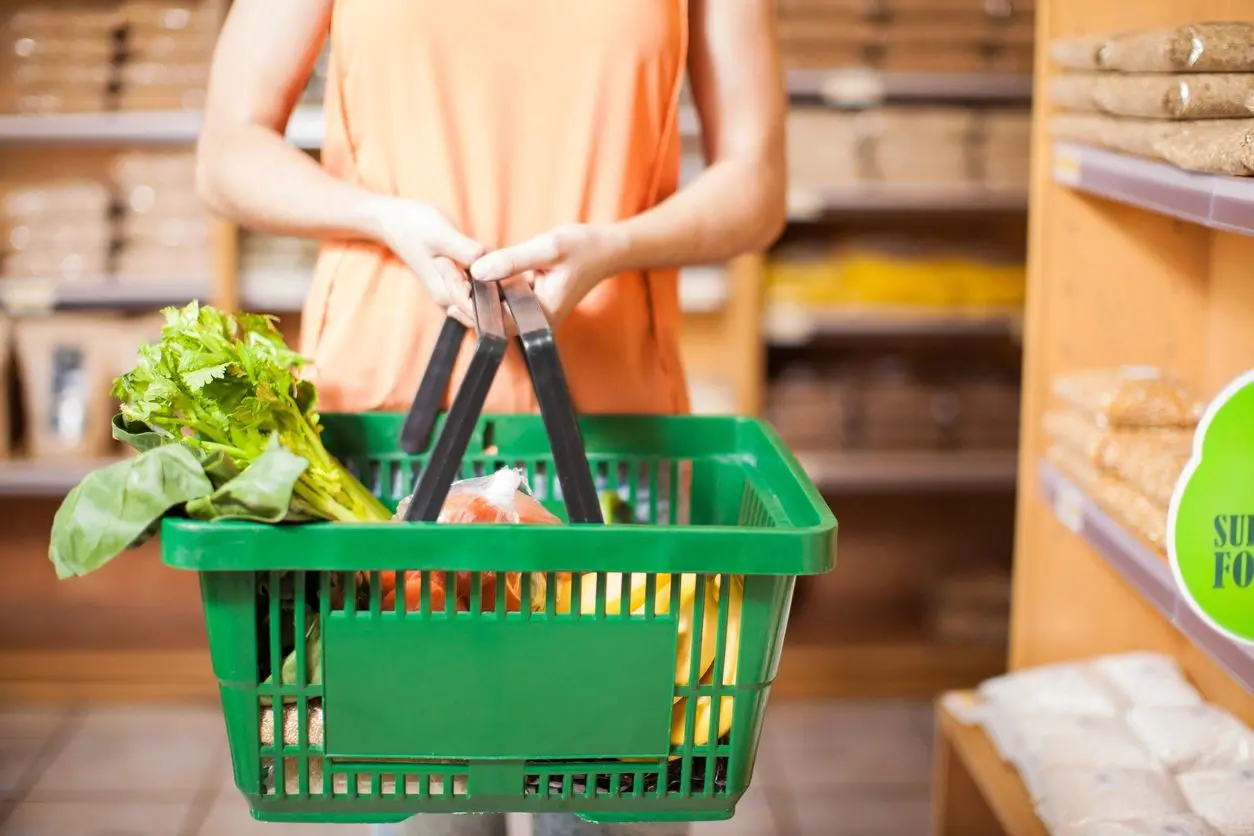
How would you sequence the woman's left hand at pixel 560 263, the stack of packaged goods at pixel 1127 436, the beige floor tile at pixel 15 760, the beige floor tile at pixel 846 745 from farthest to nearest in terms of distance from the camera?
1. the beige floor tile at pixel 846 745
2. the beige floor tile at pixel 15 760
3. the stack of packaged goods at pixel 1127 436
4. the woman's left hand at pixel 560 263

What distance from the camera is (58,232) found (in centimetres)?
384

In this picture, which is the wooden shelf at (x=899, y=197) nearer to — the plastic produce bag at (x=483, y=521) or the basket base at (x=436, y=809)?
the plastic produce bag at (x=483, y=521)

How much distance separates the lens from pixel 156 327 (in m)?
3.88

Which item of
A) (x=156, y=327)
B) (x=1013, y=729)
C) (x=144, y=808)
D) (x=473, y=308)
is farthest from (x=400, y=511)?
(x=156, y=327)

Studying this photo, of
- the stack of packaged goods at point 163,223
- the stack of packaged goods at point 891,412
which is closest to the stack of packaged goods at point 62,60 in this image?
the stack of packaged goods at point 163,223

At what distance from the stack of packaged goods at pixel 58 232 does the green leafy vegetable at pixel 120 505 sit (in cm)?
292

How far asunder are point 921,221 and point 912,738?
1607mm

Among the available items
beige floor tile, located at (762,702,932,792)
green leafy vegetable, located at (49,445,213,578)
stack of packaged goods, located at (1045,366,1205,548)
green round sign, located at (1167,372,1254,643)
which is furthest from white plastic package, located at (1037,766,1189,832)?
beige floor tile, located at (762,702,932,792)

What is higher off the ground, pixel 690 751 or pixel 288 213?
pixel 288 213

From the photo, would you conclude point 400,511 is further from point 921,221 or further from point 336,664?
point 921,221

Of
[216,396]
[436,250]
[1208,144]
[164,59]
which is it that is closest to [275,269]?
[164,59]

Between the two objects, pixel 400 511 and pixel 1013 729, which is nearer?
pixel 400 511

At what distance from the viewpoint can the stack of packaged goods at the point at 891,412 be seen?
4016 mm

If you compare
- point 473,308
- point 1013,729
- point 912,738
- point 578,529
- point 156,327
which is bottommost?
point 912,738
